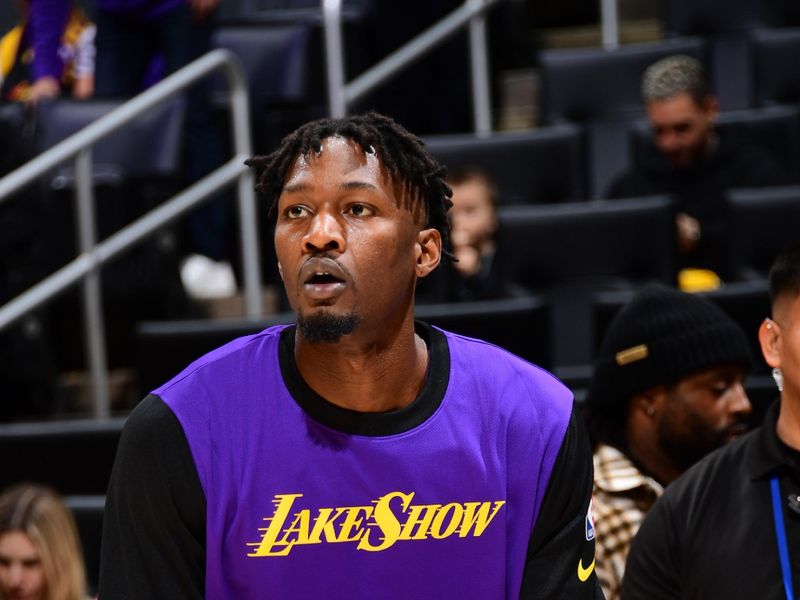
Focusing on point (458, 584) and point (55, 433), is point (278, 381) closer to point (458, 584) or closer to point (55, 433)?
point (458, 584)

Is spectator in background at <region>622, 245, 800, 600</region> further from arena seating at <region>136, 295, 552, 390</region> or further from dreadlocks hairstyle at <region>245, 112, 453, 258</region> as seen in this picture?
arena seating at <region>136, 295, 552, 390</region>

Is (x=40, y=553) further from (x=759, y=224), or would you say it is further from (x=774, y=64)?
(x=774, y=64)

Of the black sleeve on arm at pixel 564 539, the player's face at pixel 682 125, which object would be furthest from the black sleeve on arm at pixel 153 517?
the player's face at pixel 682 125

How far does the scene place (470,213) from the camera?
214 inches

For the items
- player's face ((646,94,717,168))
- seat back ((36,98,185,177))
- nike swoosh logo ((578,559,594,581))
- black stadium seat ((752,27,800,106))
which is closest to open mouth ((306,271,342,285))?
nike swoosh logo ((578,559,594,581))

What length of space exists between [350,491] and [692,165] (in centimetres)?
397

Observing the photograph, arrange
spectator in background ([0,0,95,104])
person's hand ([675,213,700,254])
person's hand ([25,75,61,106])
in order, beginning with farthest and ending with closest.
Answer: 1. spectator in background ([0,0,95,104])
2. person's hand ([25,75,61,106])
3. person's hand ([675,213,700,254])

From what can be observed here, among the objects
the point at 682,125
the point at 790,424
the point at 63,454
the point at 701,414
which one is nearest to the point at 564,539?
the point at 790,424

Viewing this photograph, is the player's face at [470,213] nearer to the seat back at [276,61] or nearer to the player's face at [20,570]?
the seat back at [276,61]

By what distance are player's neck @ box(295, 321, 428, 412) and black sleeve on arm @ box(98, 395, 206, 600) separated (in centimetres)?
22

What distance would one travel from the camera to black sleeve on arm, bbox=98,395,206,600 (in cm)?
207

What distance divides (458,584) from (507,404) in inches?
10.5

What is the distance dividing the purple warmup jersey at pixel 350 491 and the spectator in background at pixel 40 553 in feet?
6.76

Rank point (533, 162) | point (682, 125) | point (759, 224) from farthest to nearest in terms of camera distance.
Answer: point (533, 162)
point (682, 125)
point (759, 224)
